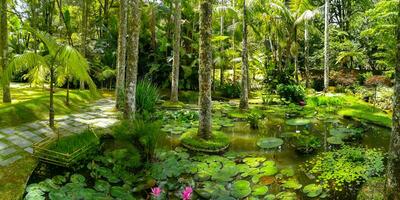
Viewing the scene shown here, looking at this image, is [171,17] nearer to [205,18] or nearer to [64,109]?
[64,109]

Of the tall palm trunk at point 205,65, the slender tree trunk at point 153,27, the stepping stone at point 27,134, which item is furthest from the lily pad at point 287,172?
the slender tree trunk at point 153,27

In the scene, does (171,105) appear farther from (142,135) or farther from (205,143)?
(142,135)

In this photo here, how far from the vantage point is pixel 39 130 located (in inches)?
349

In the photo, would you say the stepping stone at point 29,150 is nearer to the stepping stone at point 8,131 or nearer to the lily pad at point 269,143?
the stepping stone at point 8,131

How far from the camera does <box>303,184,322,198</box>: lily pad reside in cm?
621

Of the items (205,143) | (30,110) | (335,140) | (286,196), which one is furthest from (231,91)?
(286,196)

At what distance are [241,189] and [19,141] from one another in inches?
204

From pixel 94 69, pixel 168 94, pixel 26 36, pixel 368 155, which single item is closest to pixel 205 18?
pixel 368 155

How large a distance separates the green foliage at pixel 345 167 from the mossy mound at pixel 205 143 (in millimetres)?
2323

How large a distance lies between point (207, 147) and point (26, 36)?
2633cm

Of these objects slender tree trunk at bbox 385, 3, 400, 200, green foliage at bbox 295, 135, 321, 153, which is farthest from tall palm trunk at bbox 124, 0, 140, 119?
slender tree trunk at bbox 385, 3, 400, 200

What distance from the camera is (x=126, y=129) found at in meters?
7.91

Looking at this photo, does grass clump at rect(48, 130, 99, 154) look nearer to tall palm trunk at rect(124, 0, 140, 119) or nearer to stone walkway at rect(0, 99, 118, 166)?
stone walkway at rect(0, 99, 118, 166)

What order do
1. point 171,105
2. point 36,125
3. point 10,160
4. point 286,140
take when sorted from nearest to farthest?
point 10,160
point 36,125
point 286,140
point 171,105
